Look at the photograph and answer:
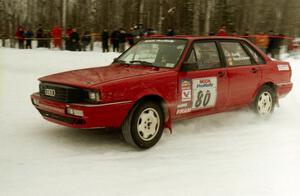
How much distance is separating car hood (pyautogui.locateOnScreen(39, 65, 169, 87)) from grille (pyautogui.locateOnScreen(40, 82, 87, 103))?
2.6 inches

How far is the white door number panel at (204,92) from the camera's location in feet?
20.0

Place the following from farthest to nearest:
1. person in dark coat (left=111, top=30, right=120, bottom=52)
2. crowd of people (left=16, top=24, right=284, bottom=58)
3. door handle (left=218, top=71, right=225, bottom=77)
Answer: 1. person in dark coat (left=111, top=30, right=120, bottom=52)
2. crowd of people (left=16, top=24, right=284, bottom=58)
3. door handle (left=218, top=71, right=225, bottom=77)

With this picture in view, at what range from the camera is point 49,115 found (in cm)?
566

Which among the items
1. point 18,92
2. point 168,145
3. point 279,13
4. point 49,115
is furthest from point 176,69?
point 279,13

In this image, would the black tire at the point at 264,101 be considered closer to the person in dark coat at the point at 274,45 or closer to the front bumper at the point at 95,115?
the front bumper at the point at 95,115

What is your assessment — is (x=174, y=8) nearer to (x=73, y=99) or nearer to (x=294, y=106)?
(x=294, y=106)

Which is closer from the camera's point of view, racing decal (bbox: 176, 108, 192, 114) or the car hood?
the car hood

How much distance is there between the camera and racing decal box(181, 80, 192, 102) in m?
5.92

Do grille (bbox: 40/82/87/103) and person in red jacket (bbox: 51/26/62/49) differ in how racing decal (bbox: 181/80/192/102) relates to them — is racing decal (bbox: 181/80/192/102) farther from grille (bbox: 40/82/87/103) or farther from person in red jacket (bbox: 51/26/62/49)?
person in red jacket (bbox: 51/26/62/49)

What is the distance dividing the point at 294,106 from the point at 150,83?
4626 mm

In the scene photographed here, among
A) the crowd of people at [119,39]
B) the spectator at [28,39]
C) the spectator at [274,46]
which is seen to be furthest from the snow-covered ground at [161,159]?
the spectator at [28,39]

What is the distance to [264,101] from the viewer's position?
7.42 metres

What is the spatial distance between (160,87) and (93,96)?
99cm

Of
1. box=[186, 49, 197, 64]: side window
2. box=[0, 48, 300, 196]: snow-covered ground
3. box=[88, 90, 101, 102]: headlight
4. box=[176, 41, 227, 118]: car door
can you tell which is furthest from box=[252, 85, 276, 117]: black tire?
box=[88, 90, 101, 102]: headlight
